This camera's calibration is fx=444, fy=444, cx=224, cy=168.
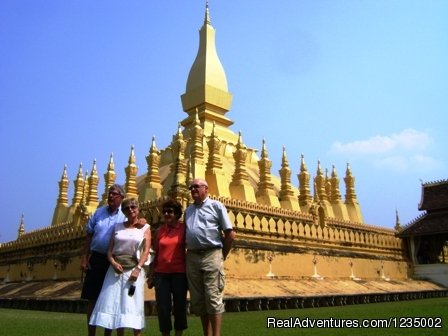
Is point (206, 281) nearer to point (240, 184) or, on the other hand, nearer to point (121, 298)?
point (121, 298)

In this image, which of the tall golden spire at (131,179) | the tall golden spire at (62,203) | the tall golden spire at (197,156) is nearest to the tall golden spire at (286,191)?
the tall golden spire at (197,156)

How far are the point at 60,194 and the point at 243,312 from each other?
18.8 metres

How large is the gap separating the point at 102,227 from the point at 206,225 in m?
1.35

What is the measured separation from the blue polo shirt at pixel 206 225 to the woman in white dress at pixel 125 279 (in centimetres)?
52

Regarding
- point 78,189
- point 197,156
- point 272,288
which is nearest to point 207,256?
point 272,288

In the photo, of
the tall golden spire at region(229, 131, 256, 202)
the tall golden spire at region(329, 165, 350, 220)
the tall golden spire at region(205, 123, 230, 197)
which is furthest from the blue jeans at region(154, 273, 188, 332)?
the tall golden spire at region(329, 165, 350, 220)

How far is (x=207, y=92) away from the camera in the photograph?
24203 mm

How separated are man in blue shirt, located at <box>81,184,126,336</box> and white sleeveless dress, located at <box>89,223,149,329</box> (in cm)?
41

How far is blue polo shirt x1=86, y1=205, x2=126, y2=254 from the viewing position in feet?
16.8

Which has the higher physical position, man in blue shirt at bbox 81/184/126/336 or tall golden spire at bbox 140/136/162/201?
tall golden spire at bbox 140/136/162/201

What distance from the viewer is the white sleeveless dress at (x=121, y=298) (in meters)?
4.45

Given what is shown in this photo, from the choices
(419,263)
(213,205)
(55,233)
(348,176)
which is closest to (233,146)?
(348,176)

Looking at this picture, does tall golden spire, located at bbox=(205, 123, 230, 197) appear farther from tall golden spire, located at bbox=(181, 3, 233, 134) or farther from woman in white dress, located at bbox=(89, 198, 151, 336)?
woman in white dress, located at bbox=(89, 198, 151, 336)

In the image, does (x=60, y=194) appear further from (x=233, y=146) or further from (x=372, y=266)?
(x=372, y=266)
